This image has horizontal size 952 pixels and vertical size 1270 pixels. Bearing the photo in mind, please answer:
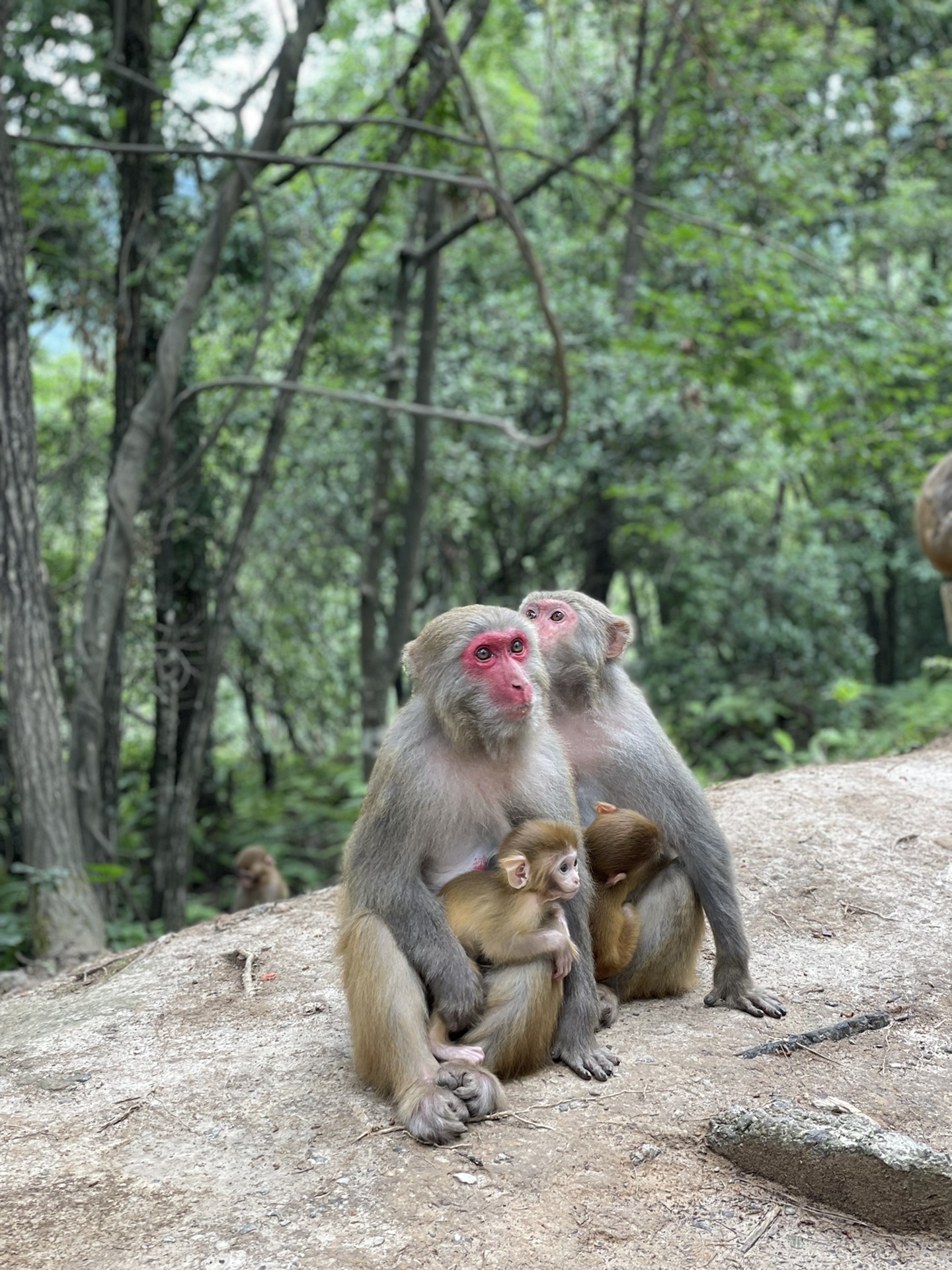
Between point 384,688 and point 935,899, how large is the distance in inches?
243

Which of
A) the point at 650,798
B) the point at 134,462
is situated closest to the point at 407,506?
the point at 134,462

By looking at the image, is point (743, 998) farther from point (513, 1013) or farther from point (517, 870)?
point (517, 870)

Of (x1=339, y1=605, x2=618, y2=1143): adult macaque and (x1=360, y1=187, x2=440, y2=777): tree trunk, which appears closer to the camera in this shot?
(x1=339, y1=605, x2=618, y2=1143): adult macaque

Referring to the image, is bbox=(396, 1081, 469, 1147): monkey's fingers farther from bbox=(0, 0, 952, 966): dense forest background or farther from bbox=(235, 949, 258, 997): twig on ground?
bbox=(0, 0, 952, 966): dense forest background

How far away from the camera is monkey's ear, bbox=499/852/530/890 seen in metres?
3.38

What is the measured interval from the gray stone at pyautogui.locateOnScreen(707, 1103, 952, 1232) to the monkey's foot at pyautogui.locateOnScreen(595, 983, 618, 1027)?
873mm

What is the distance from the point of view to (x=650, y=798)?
13.6 feet

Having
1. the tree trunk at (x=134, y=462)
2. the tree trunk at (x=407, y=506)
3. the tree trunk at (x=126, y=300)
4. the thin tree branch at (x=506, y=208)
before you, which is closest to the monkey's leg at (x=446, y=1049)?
the thin tree branch at (x=506, y=208)

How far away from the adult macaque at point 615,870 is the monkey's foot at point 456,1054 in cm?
71

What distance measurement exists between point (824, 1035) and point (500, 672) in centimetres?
166

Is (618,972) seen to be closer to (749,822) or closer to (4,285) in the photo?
(749,822)

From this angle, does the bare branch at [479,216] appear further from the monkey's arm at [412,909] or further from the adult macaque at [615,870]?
the monkey's arm at [412,909]

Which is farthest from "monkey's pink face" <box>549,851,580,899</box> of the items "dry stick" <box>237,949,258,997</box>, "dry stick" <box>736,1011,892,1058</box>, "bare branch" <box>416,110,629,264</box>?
"bare branch" <box>416,110,629,264</box>

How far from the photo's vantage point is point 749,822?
602 centimetres
